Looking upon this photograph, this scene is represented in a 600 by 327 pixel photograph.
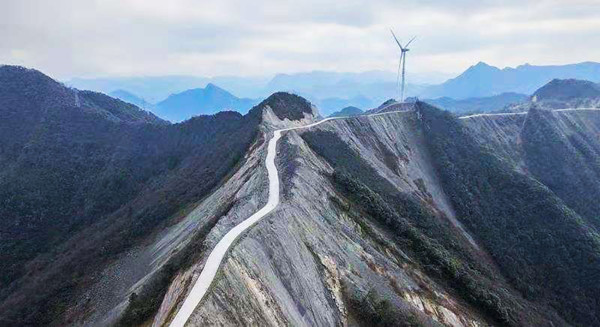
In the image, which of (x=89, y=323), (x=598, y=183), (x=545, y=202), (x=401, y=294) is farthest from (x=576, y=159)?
(x=89, y=323)

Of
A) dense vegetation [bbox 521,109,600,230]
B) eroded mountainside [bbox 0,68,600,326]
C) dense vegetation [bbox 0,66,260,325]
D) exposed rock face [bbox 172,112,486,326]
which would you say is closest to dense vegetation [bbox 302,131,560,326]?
eroded mountainside [bbox 0,68,600,326]

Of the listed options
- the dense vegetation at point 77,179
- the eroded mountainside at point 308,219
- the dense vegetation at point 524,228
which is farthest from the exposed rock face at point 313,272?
the dense vegetation at point 524,228

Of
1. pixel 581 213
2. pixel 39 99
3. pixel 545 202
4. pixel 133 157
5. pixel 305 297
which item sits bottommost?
pixel 581 213

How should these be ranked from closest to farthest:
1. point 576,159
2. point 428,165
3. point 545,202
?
point 545,202, point 428,165, point 576,159

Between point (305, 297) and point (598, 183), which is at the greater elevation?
point (305, 297)

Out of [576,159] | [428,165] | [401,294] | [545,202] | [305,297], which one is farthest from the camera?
[576,159]

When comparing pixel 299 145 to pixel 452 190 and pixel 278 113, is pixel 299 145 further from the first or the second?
pixel 452 190

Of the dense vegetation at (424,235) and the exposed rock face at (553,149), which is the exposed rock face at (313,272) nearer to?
the dense vegetation at (424,235)

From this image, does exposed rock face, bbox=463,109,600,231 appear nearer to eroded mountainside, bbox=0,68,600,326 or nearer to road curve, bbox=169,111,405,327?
eroded mountainside, bbox=0,68,600,326
